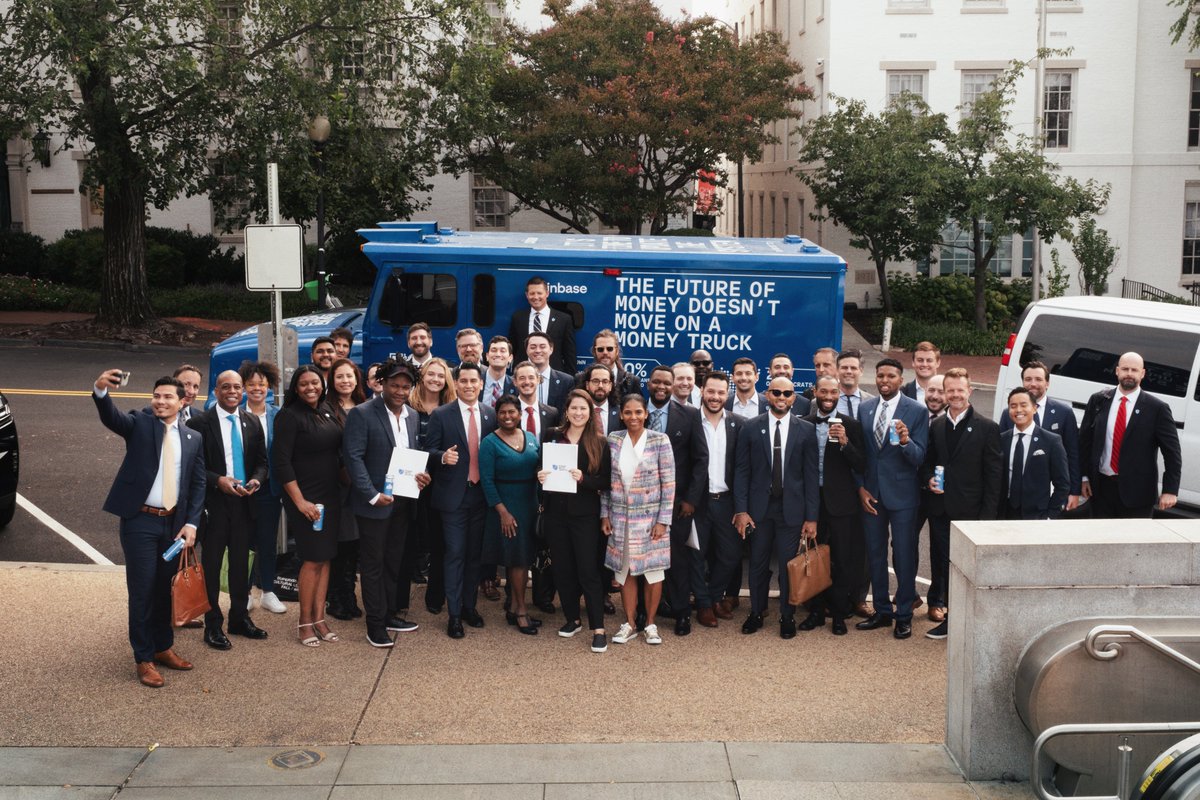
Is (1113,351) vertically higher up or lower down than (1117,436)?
higher up

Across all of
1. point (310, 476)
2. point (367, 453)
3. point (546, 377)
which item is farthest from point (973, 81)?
point (310, 476)

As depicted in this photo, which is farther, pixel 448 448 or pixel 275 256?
pixel 275 256

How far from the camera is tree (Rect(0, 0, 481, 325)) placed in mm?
22047

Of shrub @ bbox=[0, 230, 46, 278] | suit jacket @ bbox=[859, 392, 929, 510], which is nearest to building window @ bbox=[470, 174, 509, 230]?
shrub @ bbox=[0, 230, 46, 278]

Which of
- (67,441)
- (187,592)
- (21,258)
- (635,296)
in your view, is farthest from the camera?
(21,258)

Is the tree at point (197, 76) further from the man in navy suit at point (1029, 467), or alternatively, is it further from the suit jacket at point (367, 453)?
the man in navy suit at point (1029, 467)

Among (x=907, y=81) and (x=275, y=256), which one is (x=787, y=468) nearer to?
(x=275, y=256)

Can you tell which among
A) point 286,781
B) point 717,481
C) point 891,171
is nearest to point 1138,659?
point 717,481

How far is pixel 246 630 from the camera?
921cm

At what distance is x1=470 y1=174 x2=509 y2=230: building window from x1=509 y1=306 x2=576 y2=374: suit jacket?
22327 millimetres

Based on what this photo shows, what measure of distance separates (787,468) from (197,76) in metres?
16.3

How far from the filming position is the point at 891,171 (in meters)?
26.5

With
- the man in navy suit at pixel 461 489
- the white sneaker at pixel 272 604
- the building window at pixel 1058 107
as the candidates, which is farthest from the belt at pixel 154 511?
the building window at pixel 1058 107

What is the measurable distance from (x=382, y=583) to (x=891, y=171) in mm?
19749
